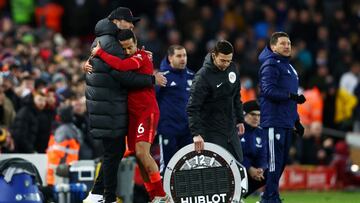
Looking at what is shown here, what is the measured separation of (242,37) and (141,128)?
15.1 meters

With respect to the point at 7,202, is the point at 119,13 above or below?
above

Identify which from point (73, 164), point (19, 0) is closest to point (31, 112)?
point (73, 164)

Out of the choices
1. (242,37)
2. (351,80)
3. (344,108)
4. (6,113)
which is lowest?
(6,113)

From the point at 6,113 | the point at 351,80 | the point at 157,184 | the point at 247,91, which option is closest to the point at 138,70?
the point at 157,184

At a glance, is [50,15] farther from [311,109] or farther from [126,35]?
[126,35]

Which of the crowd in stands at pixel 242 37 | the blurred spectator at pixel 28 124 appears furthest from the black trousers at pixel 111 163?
the crowd in stands at pixel 242 37

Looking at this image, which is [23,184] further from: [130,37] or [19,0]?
[19,0]

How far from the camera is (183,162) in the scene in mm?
15820

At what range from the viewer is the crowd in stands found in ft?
86.6

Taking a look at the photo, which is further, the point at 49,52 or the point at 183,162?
the point at 49,52

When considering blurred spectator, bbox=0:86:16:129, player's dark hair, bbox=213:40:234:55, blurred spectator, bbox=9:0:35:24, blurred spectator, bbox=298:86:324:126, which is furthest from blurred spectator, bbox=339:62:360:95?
player's dark hair, bbox=213:40:234:55

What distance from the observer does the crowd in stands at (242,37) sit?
26.4 m

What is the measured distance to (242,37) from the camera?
30.6 metres

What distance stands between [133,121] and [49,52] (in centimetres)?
1178
